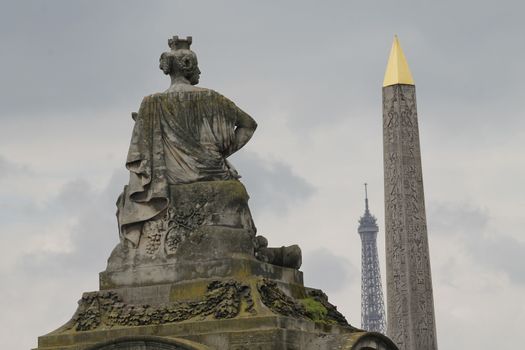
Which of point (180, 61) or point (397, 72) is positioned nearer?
point (180, 61)

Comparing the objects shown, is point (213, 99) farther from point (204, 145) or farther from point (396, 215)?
point (396, 215)

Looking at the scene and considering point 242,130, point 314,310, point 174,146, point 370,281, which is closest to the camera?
point 314,310

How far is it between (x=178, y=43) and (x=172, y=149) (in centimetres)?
177

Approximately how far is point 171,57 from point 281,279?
12.5ft

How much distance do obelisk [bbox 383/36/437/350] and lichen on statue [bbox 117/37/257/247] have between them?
947 inches

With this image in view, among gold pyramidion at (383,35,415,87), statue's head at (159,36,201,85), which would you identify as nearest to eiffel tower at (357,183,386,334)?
gold pyramidion at (383,35,415,87)

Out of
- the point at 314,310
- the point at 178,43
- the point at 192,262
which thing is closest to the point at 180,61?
the point at 178,43

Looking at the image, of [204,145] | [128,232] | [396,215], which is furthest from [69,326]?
[396,215]

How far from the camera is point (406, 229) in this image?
173 feet

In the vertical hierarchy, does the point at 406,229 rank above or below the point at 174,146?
above

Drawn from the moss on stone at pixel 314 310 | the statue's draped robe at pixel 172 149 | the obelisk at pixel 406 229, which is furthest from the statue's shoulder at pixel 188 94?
the obelisk at pixel 406 229

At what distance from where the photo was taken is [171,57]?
29016 mm

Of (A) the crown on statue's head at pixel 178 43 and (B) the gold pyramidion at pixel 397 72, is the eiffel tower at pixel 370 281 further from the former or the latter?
(A) the crown on statue's head at pixel 178 43

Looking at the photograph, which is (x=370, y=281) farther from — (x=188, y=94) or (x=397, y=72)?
(x=188, y=94)
